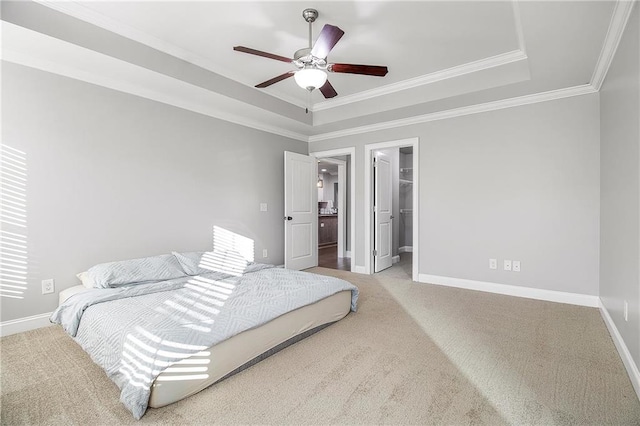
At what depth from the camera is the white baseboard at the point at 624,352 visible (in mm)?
1820

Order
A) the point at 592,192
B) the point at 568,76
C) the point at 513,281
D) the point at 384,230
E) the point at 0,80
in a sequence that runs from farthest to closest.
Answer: the point at 384,230
the point at 513,281
the point at 592,192
the point at 568,76
the point at 0,80

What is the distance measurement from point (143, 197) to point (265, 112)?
189 cm

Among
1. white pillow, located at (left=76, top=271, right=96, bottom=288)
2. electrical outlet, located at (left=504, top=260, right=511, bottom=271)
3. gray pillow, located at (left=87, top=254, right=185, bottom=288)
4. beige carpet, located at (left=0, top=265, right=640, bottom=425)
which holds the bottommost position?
beige carpet, located at (left=0, top=265, right=640, bottom=425)

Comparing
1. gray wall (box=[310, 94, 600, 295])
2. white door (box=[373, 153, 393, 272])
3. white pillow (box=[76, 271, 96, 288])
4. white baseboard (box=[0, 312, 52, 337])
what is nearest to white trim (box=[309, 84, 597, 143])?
gray wall (box=[310, 94, 600, 295])

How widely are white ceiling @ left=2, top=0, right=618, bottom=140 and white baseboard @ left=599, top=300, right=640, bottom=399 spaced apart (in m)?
2.27

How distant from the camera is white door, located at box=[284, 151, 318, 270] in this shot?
5051mm

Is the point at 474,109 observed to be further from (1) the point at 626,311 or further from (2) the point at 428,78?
(1) the point at 626,311

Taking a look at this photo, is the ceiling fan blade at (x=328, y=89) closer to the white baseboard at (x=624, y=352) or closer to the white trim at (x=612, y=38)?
the white trim at (x=612, y=38)

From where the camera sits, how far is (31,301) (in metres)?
2.77

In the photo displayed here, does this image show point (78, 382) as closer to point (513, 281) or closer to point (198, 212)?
point (198, 212)

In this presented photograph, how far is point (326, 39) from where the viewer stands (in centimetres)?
218

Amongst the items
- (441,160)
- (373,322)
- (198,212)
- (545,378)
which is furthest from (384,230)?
(545,378)

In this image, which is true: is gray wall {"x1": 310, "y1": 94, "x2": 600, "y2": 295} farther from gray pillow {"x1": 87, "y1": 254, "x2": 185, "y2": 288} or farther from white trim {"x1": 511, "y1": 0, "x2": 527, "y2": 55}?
gray pillow {"x1": 87, "y1": 254, "x2": 185, "y2": 288}

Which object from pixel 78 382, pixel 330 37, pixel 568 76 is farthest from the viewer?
pixel 568 76
